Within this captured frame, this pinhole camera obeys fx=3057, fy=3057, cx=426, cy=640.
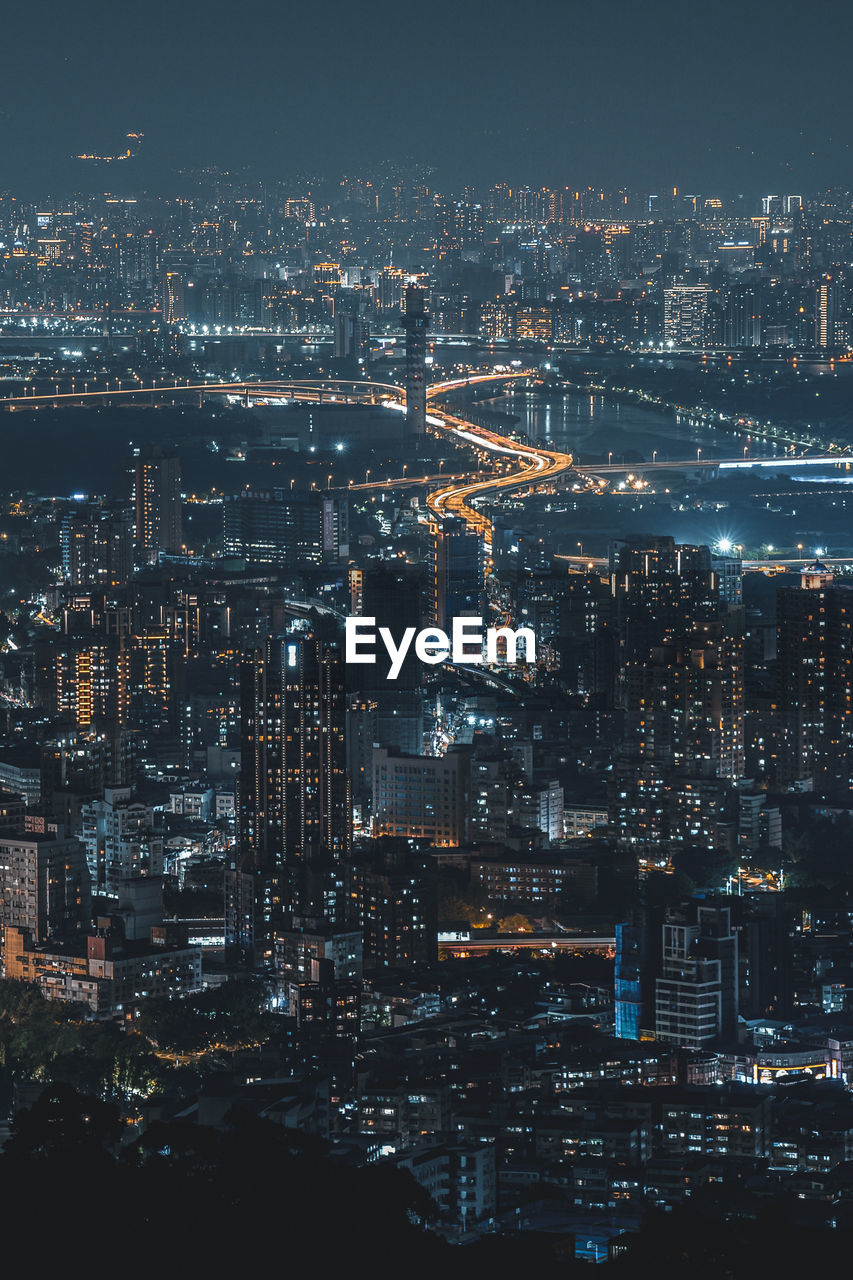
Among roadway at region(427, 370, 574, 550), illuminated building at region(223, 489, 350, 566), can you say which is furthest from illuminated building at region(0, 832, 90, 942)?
illuminated building at region(223, 489, 350, 566)

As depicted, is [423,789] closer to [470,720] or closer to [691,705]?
[470,720]

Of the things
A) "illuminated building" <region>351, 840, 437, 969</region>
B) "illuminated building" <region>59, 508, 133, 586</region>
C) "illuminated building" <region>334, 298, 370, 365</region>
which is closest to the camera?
"illuminated building" <region>351, 840, 437, 969</region>

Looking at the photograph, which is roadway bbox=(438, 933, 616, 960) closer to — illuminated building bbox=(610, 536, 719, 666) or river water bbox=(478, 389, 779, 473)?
illuminated building bbox=(610, 536, 719, 666)

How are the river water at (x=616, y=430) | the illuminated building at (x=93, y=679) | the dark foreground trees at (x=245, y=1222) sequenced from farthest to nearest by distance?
the river water at (x=616, y=430) < the illuminated building at (x=93, y=679) < the dark foreground trees at (x=245, y=1222)

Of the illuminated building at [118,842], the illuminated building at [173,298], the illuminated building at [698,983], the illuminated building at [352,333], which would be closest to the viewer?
the illuminated building at [698,983]

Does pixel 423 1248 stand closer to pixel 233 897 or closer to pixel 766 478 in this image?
pixel 233 897

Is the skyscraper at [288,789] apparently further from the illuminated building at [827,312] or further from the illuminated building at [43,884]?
the illuminated building at [827,312]

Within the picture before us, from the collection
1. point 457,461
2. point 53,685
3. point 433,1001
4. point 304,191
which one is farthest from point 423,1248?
point 304,191

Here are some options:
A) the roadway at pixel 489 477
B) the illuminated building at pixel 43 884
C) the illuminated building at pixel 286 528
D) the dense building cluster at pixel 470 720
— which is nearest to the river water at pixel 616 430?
the dense building cluster at pixel 470 720

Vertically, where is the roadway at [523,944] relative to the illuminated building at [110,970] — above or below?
below
